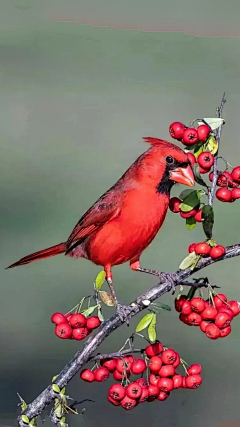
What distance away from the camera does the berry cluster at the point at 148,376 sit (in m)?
1.43

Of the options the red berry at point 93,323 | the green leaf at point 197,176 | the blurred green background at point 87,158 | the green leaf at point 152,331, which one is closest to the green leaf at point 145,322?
the green leaf at point 152,331

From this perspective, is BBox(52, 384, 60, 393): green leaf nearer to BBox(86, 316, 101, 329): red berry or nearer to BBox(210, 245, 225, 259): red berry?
BBox(86, 316, 101, 329): red berry

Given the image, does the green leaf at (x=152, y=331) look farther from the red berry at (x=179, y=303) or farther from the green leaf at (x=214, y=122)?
the green leaf at (x=214, y=122)

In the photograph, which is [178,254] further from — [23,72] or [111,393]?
[23,72]

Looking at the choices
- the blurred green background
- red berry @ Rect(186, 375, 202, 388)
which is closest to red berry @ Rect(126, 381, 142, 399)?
red berry @ Rect(186, 375, 202, 388)

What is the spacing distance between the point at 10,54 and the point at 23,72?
65cm

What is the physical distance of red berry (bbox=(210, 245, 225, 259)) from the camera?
1.35 metres

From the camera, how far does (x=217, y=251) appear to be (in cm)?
135

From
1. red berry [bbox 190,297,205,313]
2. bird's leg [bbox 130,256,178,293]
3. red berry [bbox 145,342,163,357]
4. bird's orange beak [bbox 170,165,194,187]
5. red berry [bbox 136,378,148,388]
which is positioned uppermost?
bird's orange beak [bbox 170,165,194,187]

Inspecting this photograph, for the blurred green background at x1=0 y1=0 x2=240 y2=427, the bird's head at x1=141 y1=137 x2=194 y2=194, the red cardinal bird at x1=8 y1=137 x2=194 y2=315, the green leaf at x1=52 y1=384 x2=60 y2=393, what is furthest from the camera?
the blurred green background at x1=0 y1=0 x2=240 y2=427

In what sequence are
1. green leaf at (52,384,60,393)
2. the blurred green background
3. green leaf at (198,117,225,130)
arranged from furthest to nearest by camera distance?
the blurred green background < green leaf at (198,117,225,130) < green leaf at (52,384,60,393)

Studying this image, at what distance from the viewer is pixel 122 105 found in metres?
8.35

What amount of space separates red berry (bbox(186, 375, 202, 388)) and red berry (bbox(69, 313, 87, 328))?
0.20m

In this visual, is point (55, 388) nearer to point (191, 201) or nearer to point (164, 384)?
point (164, 384)
